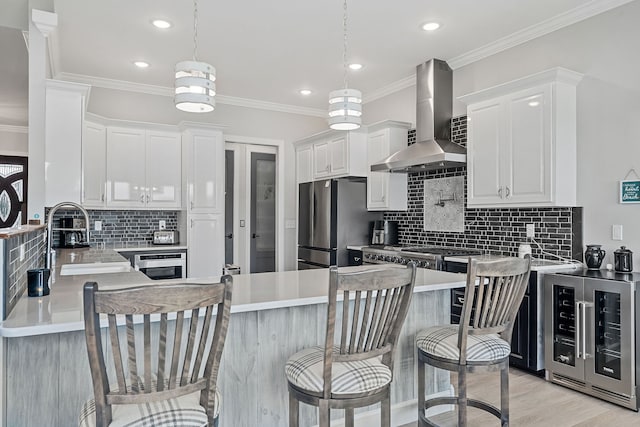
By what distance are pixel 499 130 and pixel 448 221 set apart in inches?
48.3

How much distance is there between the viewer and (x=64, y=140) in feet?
12.9

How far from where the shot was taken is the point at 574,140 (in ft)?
11.6

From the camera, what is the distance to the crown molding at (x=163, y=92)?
16.6 ft

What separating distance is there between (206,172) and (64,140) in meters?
1.72

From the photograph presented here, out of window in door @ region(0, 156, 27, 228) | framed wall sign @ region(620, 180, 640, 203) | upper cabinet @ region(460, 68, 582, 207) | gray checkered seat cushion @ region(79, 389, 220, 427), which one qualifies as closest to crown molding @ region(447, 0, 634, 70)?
upper cabinet @ region(460, 68, 582, 207)

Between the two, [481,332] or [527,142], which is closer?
[481,332]

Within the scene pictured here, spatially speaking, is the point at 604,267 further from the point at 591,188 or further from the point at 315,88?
the point at 315,88

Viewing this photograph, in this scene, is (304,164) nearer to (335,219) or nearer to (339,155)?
(339,155)

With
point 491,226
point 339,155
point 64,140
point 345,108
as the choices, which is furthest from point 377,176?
point 64,140

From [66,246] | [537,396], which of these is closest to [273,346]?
[537,396]

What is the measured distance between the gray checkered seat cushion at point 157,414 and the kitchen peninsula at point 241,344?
313 mm

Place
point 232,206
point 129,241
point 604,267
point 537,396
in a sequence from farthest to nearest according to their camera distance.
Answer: point 232,206
point 129,241
point 604,267
point 537,396

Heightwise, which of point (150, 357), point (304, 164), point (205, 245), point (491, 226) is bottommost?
point (150, 357)

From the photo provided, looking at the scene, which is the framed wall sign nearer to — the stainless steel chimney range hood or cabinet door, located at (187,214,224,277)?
the stainless steel chimney range hood
